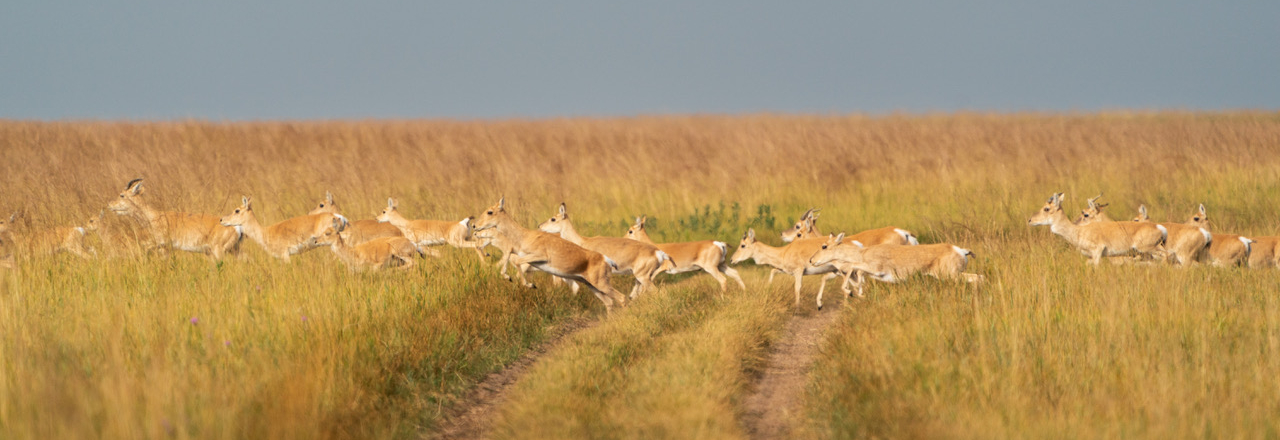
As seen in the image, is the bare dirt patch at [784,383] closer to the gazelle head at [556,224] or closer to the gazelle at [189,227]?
the gazelle head at [556,224]

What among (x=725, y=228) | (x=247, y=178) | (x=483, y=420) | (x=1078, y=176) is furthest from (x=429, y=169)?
(x=483, y=420)

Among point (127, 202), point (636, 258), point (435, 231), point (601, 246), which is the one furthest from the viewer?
point (435, 231)

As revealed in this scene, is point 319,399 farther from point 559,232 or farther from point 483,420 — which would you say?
point 559,232

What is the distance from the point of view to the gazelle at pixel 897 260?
36.1 feet

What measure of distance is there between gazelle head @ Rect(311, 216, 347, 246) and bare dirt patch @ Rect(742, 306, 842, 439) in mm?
5058

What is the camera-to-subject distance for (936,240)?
15.5 m

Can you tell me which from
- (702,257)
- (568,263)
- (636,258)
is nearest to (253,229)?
(568,263)

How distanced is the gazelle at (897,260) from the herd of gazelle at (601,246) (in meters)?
0.01

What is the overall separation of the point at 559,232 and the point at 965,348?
7695 mm

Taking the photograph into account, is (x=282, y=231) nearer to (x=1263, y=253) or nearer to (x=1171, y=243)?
(x=1171, y=243)

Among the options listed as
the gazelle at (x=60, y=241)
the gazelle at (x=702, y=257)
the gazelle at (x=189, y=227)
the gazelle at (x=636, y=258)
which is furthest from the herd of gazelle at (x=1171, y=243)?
the gazelle at (x=60, y=241)

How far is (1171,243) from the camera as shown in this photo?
39.7 feet

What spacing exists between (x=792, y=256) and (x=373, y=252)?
16.0 ft

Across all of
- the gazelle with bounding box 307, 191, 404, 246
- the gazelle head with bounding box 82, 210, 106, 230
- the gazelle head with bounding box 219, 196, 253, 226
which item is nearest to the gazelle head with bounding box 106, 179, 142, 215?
the gazelle head with bounding box 82, 210, 106, 230
